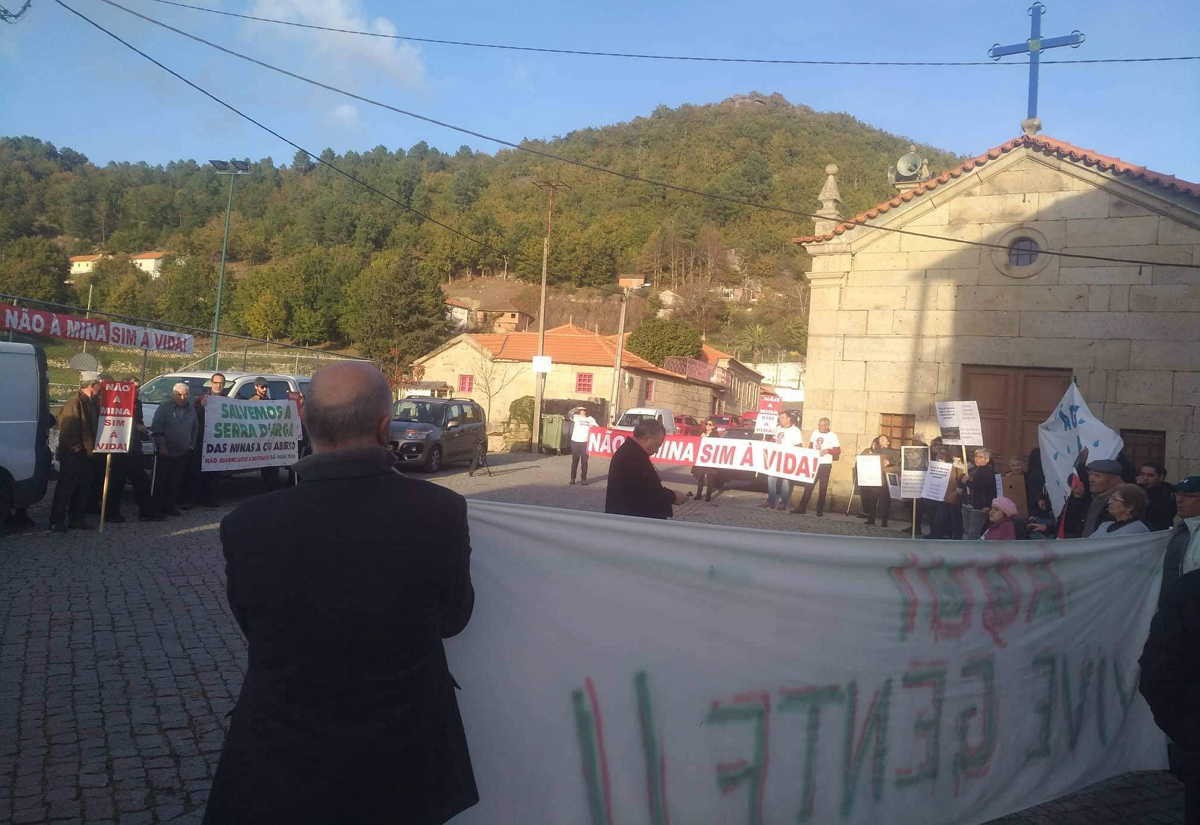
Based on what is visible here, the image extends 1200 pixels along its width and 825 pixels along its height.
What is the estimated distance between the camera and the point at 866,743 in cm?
361

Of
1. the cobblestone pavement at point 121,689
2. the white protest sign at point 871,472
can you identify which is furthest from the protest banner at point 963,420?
the cobblestone pavement at point 121,689

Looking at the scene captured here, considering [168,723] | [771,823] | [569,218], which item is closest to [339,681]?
[771,823]

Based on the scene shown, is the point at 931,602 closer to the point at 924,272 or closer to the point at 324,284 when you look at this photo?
the point at 924,272

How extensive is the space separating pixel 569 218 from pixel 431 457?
93.6 m

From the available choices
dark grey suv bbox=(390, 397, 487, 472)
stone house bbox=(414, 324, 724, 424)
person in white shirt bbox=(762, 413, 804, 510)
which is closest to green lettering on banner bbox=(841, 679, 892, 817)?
person in white shirt bbox=(762, 413, 804, 510)

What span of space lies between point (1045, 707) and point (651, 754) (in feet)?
7.04

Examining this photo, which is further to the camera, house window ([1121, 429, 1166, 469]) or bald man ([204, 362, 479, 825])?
house window ([1121, 429, 1166, 469])

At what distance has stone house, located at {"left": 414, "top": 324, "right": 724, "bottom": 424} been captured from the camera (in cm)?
4968

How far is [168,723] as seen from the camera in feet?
16.1

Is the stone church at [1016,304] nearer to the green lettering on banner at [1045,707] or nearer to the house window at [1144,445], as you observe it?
the house window at [1144,445]

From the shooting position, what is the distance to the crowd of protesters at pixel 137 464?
1046cm

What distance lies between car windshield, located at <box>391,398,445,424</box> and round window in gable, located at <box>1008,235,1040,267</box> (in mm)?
13182

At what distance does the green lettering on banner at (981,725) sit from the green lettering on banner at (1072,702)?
57cm

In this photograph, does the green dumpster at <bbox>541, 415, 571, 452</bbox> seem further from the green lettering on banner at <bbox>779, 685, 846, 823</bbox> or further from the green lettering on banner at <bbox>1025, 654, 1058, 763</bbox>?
the green lettering on banner at <bbox>779, 685, 846, 823</bbox>
